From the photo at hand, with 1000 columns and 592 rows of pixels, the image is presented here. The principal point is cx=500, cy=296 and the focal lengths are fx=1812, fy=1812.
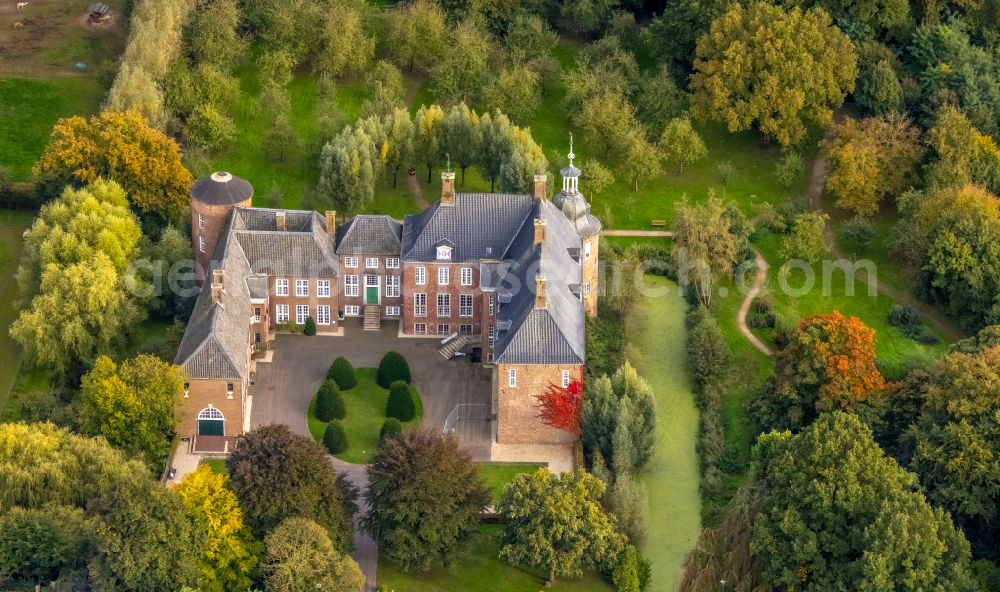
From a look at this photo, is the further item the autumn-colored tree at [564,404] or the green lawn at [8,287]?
the green lawn at [8,287]

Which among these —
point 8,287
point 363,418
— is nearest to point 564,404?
point 363,418

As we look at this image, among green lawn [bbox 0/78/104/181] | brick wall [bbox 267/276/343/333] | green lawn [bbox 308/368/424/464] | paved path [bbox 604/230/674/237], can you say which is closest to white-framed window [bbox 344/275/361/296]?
brick wall [bbox 267/276/343/333]

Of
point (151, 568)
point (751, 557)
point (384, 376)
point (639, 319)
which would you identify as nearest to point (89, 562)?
point (151, 568)

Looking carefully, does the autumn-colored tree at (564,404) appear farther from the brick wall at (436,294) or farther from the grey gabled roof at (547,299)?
the brick wall at (436,294)

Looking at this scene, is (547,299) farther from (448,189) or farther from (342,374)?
(342,374)

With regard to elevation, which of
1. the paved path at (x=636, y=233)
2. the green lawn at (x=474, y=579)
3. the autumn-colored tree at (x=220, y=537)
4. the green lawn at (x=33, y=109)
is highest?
the green lawn at (x=33, y=109)

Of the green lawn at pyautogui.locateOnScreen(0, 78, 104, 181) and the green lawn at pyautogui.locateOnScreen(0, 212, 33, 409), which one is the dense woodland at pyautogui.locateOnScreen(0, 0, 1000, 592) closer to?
the green lawn at pyautogui.locateOnScreen(0, 212, 33, 409)

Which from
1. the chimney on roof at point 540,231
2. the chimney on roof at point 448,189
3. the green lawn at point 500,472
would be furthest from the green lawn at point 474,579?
the chimney on roof at point 448,189
